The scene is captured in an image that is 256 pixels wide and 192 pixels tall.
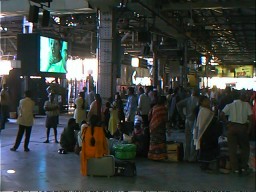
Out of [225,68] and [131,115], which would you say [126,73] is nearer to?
[225,68]

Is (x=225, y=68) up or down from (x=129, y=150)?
up

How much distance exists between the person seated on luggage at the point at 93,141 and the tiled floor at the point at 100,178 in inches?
16.7

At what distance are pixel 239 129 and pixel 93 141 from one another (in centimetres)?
282

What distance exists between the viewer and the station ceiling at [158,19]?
44.3ft

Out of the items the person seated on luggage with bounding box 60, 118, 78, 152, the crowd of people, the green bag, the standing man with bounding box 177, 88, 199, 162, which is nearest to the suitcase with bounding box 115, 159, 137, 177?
the crowd of people

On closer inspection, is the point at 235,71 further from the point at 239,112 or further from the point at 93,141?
the point at 93,141

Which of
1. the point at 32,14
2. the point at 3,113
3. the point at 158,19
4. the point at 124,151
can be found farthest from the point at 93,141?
the point at 158,19

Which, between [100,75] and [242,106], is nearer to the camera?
[242,106]

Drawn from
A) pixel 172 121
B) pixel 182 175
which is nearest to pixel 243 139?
pixel 182 175

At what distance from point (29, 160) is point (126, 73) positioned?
2531 cm

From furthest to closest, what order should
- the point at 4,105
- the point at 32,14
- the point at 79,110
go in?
the point at 4,105 < the point at 79,110 < the point at 32,14

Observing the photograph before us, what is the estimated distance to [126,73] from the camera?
33938mm

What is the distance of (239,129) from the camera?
7633 millimetres

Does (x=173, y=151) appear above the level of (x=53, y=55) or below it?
below
